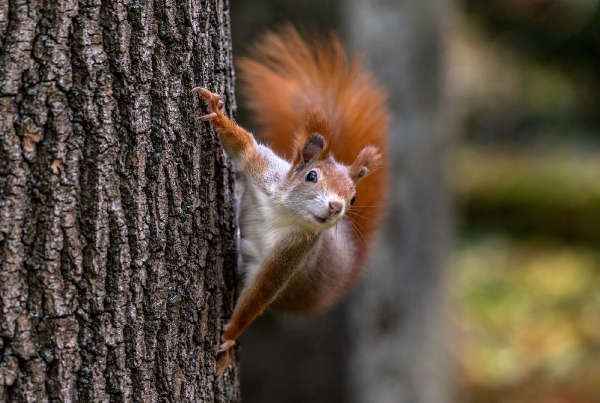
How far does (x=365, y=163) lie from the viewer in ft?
7.23

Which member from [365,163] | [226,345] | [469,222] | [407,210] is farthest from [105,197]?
[469,222]

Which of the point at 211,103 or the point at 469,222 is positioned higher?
the point at 469,222

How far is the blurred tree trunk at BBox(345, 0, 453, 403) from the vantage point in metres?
5.11

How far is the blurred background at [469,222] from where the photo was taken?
185 inches

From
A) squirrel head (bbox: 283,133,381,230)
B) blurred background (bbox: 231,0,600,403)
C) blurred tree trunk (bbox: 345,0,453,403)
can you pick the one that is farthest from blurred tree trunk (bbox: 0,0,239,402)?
blurred tree trunk (bbox: 345,0,453,403)

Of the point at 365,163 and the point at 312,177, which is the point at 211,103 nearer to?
the point at 312,177

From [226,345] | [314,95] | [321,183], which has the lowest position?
[226,345]

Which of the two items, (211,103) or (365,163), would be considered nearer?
(211,103)

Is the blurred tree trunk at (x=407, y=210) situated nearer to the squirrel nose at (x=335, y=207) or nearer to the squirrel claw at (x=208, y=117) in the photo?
the squirrel nose at (x=335, y=207)

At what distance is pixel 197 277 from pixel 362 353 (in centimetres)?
344

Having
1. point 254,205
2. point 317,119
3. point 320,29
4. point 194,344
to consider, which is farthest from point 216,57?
point 320,29

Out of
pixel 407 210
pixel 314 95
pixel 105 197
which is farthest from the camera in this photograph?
pixel 407 210

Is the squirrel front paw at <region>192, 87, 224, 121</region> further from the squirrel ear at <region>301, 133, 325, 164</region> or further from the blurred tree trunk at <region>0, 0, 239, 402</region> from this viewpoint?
the squirrel ear at <region>301, 133, 325, 164</region>

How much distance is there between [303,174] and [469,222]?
328 inches
